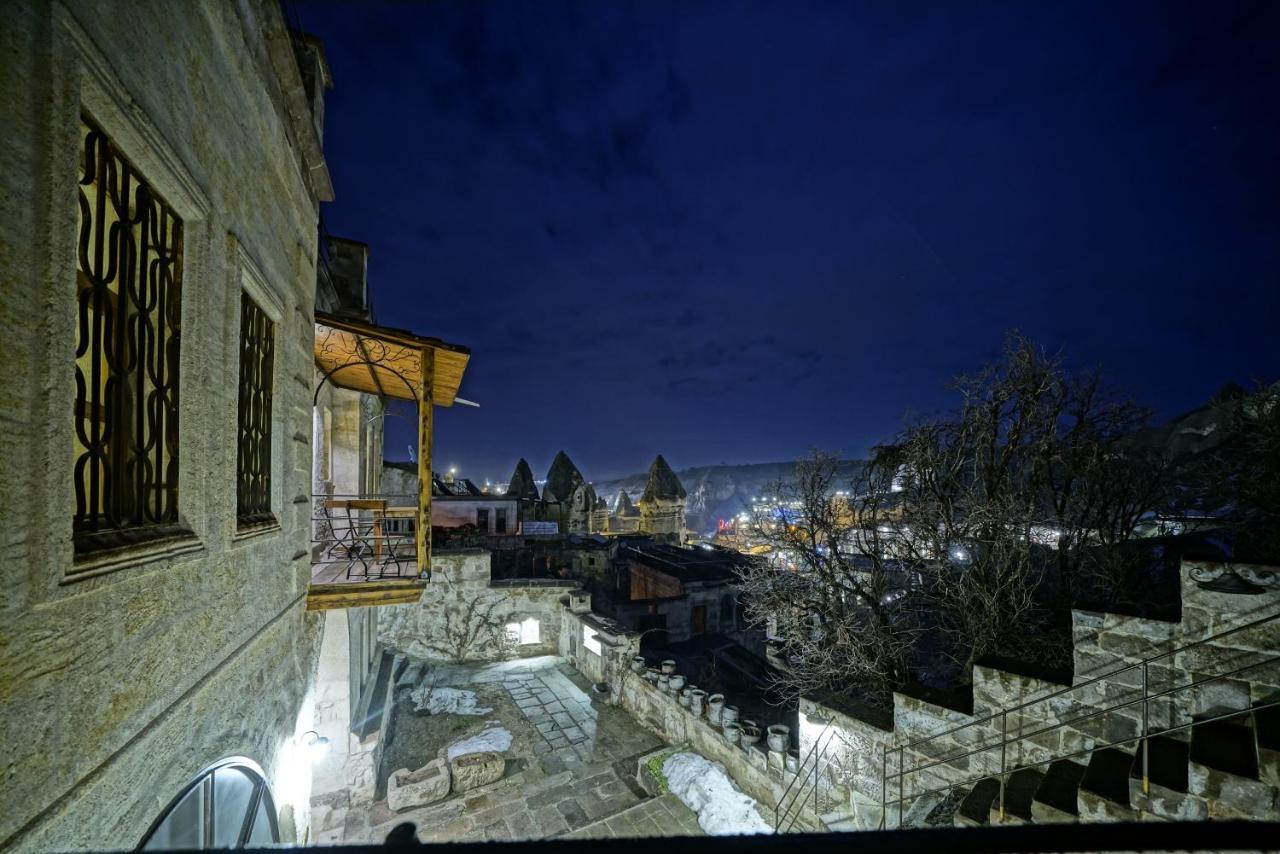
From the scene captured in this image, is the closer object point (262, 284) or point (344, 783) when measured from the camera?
point (262, 284)

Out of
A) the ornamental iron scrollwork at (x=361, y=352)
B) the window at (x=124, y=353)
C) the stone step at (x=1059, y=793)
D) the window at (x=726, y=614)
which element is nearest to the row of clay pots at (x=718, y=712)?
the stone step at (x=1059, y=793)

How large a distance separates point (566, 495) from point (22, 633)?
36.0 metres

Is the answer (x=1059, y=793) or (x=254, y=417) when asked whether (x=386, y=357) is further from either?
(x=1059, y=793)

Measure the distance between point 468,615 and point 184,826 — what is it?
1507 cm

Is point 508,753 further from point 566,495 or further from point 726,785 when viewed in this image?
point 566,495

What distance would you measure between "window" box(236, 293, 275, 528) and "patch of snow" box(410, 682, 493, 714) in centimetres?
1113

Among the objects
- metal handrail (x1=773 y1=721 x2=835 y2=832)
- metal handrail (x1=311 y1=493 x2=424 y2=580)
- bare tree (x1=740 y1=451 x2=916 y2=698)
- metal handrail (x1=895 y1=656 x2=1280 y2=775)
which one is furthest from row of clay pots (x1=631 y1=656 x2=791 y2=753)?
metal handrail (x1=311 y1=493 x2=424 y2=580)

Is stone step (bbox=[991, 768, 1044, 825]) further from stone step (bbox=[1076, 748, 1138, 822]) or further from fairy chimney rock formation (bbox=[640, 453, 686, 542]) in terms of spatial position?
fairy chimney rock formation (bbox=[640, 453, 686, 542])

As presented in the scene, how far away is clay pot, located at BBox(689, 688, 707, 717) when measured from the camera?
1084cm

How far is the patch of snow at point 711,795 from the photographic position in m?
8.57

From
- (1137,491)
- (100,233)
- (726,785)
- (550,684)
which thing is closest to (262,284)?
(100,233)

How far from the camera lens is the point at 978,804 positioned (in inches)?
243

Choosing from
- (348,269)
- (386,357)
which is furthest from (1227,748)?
(348,269)

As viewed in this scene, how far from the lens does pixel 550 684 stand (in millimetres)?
15047
